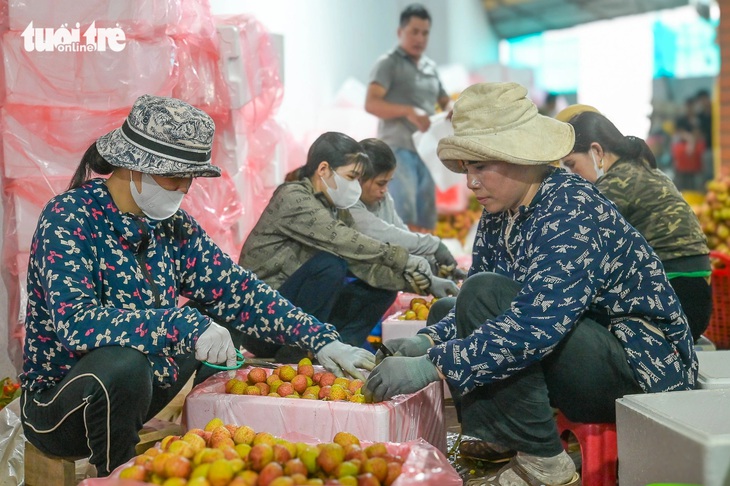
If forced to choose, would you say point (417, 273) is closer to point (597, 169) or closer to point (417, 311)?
point (417, 311)

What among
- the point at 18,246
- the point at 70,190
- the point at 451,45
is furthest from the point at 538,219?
the point at 451,45

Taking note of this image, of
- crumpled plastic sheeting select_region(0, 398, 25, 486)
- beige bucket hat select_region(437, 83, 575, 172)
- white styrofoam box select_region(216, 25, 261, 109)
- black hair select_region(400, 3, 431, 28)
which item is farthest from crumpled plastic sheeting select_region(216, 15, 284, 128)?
crumpled plastic sheeting select_region(0, 398, 25, 486)

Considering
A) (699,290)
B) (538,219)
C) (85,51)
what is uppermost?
(85,51)

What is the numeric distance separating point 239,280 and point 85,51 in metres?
1.16

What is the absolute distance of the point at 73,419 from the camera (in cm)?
219

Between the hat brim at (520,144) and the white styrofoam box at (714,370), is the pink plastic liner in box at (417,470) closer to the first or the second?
the hat brim at (520,144)

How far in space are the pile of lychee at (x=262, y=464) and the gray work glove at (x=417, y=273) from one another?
1.61 m

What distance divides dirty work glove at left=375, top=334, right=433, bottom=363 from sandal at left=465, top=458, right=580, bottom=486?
0.39 metres

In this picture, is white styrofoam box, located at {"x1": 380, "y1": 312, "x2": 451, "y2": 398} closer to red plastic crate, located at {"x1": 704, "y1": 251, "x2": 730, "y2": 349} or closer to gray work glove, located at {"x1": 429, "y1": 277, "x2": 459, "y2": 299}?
gray work glove, located at {"x1": 429, "y1": 277, "x2": 459, "y2": 299}

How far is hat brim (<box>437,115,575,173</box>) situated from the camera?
2.32 meters

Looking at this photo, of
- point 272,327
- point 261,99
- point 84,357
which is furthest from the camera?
point 261,99

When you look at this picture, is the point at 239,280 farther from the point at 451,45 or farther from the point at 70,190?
the point at 451,45

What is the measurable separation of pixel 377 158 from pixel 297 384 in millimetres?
1612

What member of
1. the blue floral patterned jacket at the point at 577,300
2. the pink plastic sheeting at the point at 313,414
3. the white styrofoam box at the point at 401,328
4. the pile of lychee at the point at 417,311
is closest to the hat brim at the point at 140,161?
the pink plastic sheeting at the point at 313,414
